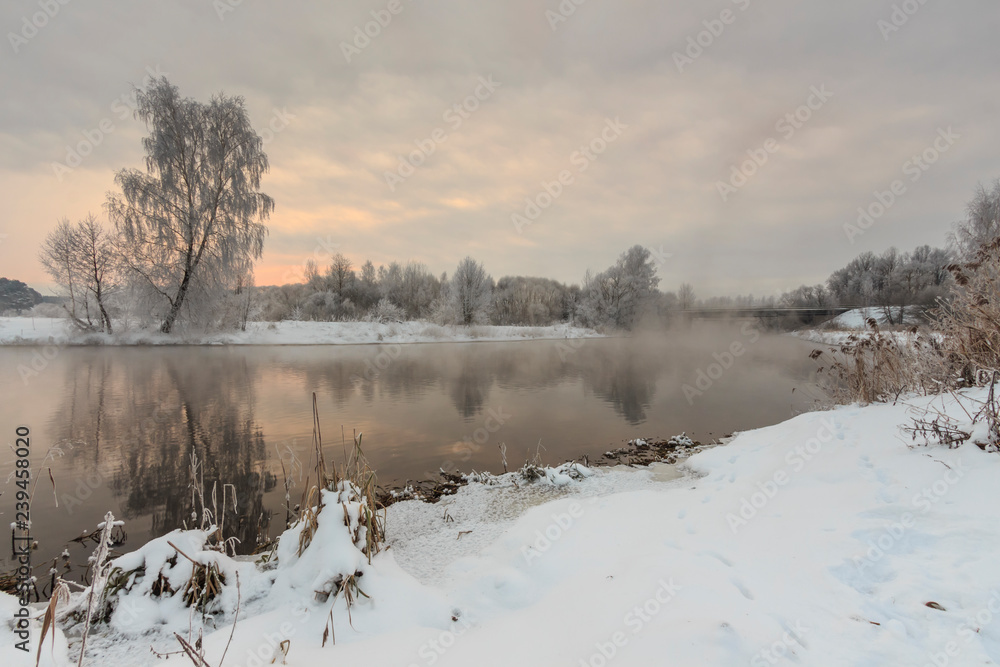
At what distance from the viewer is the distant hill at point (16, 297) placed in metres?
33.3

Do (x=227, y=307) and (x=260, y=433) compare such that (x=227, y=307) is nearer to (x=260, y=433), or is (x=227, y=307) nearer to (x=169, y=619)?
(x=260, y=433)

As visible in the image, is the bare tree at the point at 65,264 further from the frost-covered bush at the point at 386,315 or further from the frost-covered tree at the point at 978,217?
the frost-covered tree at the point at 978,217

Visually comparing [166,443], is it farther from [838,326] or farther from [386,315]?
[838,326]

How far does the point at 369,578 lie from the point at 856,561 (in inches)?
124

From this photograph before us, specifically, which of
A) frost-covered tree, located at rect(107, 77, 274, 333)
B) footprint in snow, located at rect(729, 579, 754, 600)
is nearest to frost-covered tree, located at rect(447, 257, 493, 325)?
frost-covered tree, located at rect(107, 77, 274, 333)

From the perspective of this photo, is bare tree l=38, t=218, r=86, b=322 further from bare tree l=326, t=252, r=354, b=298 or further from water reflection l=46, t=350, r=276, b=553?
bare tree l=326, t=252, r=354, b=298

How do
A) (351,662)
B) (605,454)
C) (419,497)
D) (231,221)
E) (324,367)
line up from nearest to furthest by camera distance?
(351,662)
(419,497)
(605,454)
(324,367)
(231,221)

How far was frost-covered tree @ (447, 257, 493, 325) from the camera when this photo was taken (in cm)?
3816

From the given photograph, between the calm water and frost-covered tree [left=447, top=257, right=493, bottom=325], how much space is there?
21.4 m

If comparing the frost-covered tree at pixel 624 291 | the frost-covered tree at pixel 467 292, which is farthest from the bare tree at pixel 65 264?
the frost-covered tree at pixel 624 291

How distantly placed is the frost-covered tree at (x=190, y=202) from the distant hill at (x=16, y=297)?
2478 cm

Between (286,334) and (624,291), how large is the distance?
34.4 m

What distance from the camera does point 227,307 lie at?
2261cm

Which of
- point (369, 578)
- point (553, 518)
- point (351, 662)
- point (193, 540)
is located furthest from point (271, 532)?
point (553, 518)
